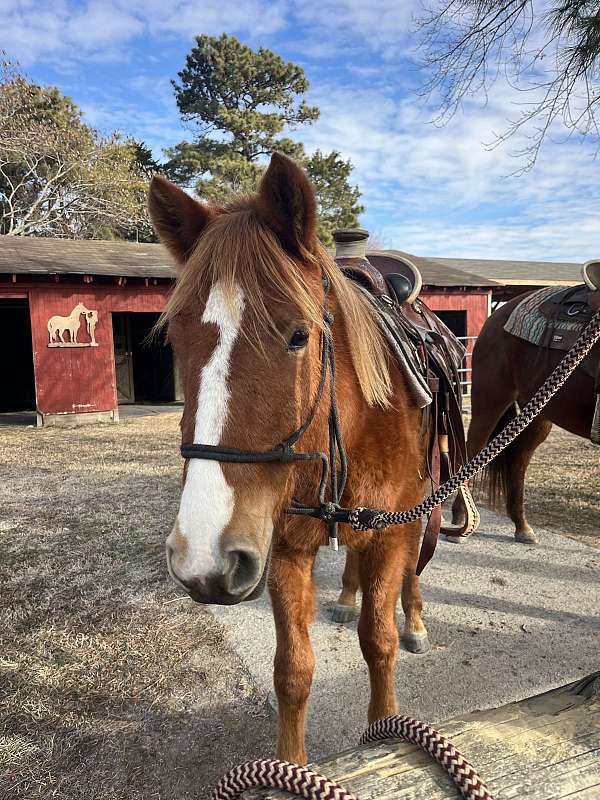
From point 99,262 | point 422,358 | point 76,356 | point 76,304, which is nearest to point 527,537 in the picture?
point 422,358

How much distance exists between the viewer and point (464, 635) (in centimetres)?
290

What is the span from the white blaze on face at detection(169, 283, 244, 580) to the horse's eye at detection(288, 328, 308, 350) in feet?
0.49

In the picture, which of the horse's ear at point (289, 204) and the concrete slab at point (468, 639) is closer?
the horse's ear at point (289, 204)

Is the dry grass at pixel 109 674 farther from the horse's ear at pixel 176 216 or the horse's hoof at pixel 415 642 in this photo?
the horse's ear at pixel 176 216

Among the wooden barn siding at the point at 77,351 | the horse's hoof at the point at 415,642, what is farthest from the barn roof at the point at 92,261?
the horse's hoof at the point at 415,642

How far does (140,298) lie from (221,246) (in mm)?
11470

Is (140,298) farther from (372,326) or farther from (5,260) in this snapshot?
(372,326)

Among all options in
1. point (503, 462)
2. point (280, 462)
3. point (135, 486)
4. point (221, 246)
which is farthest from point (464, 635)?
point (135, 486)

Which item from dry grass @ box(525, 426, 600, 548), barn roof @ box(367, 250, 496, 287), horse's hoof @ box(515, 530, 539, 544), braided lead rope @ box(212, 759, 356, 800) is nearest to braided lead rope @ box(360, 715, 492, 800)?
braided lead rope @ box(212, 759, 356, 800)

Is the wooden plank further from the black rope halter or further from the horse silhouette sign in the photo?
the horse silhouette sign

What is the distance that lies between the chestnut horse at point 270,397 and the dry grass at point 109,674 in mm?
497

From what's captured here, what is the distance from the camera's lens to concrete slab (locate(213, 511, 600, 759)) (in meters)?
2.35

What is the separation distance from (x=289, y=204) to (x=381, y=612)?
60.1 inches

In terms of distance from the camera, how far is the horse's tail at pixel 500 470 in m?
4.18
